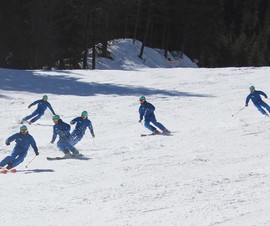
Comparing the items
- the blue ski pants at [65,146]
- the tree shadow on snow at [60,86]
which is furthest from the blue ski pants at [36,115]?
the tree shadow on snow at [60,86]

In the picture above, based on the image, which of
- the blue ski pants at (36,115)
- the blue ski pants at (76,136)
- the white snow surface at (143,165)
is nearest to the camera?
the white snow surface at (143,165)

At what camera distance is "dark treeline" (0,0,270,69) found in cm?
3834

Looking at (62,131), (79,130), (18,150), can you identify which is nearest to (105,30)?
(79,130)

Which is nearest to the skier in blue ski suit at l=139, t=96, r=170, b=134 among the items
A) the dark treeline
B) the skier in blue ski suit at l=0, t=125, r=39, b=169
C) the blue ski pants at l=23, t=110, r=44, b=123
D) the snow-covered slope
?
the blue ski pants at l=23, t=110, r=44, b=123

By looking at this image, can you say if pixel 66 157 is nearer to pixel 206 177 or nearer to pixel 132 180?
pixel 132 180

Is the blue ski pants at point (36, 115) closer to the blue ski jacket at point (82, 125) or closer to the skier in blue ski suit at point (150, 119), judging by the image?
the skier in blue ski suit at point (150, 119)

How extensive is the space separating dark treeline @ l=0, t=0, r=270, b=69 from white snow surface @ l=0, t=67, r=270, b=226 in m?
13.0

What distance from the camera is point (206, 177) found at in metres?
11.0

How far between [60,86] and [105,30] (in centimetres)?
1485

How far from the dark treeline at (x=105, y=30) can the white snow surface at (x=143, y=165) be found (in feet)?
42.5

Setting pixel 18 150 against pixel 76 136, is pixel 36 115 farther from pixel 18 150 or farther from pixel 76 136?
pixel 18 150

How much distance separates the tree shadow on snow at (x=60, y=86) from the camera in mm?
25500

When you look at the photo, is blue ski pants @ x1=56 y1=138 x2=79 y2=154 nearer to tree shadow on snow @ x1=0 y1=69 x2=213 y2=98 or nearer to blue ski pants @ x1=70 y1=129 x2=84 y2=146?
blue ski pants @ x1=70 y1=129 x2=84 y2=146

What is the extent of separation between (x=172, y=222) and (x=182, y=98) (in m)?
16.0
